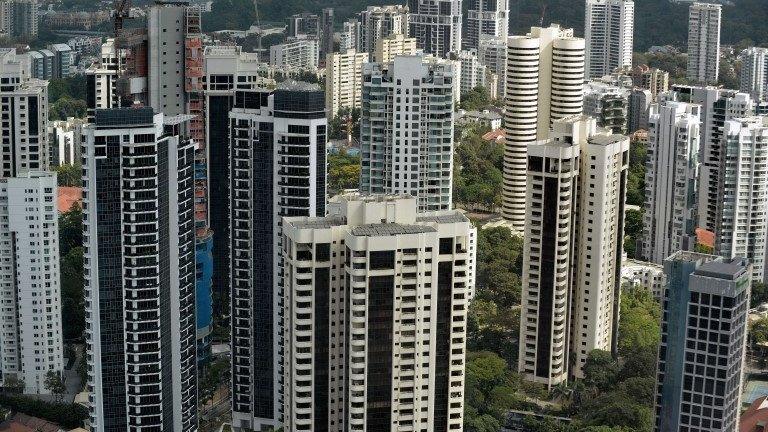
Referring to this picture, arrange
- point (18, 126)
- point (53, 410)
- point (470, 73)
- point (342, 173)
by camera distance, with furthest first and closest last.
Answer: point (470, 73), point (342, 173), point (18, 126), point (53, 410)

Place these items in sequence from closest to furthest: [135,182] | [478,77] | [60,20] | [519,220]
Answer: [135,182] → [519,220] → [478,77] → [60,20]

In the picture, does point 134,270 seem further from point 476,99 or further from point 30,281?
point 476,99

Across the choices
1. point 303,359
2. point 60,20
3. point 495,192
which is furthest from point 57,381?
point 60,20

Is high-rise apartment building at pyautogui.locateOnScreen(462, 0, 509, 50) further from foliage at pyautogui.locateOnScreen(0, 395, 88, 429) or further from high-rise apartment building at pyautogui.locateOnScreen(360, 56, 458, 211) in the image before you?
foliage at pyautogui.locateOnScreen(0, 395, 88, 429)

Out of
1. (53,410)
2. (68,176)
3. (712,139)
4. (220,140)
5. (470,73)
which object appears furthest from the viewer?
(470,73)

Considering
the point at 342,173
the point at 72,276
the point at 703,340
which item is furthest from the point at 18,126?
the point at 703,340

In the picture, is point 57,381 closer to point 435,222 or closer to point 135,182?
point 135,182

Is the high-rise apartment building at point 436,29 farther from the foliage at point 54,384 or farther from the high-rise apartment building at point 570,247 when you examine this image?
the foliage at point 54,384
